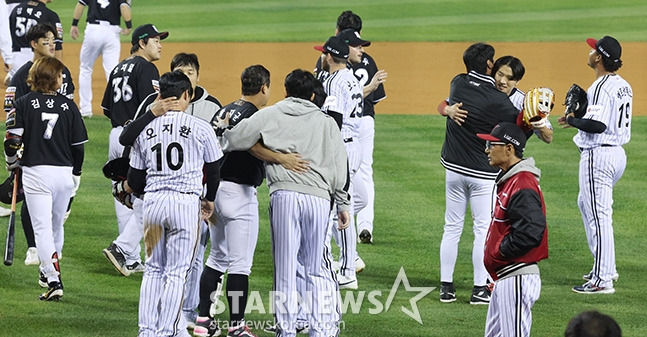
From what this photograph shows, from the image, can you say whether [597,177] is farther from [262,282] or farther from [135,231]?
[135,231]

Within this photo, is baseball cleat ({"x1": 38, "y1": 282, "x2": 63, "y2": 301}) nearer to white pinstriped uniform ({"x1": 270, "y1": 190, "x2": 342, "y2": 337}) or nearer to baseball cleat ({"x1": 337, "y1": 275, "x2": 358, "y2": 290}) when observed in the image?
white pinstriped uniform ({"x1": 270, "y1": 190, "x2": 342, "y2": 337})

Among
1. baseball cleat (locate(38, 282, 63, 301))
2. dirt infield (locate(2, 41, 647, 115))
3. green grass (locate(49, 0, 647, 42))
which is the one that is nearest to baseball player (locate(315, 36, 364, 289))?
baseball cleat (locate(38, 282, 63, 301))

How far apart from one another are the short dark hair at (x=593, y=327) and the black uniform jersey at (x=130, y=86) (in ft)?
16.9

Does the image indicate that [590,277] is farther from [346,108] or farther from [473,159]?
[346,108]

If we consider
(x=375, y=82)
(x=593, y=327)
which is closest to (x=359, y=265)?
(x=375, y=82)

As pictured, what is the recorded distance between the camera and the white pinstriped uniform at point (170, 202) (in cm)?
625

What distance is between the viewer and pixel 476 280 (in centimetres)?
803

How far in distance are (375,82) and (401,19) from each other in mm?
19374

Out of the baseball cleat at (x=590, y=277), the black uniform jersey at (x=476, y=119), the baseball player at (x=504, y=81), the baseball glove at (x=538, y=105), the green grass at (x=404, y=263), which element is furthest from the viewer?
the baseball cleat at (x=590, y=277)

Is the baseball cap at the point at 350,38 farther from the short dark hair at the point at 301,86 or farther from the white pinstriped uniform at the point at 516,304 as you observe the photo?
the white pinstriped uniform at the point at 516,304

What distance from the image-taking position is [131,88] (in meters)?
8.33

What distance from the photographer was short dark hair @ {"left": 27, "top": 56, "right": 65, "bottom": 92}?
749cm

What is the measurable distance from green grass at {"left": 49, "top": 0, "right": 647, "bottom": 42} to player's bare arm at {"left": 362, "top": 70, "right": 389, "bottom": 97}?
15516 millimetres

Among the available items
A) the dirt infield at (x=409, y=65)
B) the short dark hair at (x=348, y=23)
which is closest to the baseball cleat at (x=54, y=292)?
the short dark hair at (x=348, y=23)
